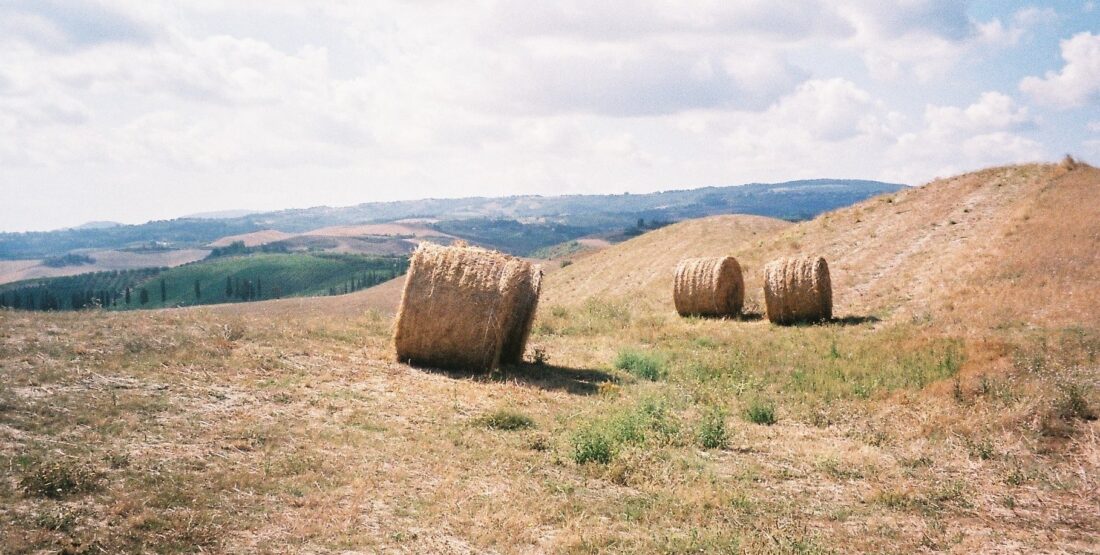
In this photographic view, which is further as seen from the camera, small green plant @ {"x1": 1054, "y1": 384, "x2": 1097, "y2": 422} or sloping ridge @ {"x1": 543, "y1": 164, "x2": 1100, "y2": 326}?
sloping ridge @ {"x1": 543, "y1": 164, "x2": 1100, "y2": 326}

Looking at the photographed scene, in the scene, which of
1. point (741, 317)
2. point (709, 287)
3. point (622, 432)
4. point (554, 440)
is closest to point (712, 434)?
point (622, 432)

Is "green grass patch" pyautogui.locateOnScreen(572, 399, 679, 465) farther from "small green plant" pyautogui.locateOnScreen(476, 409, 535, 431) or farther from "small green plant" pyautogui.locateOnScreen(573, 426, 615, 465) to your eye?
"small green plant" pyautogui.locateOnScreen(476, 409, 535, 431)

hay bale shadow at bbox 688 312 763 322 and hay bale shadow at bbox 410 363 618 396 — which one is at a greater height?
hay bale shadow at bbox 410 363 618 396

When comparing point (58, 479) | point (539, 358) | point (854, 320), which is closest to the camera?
point (58, 479)

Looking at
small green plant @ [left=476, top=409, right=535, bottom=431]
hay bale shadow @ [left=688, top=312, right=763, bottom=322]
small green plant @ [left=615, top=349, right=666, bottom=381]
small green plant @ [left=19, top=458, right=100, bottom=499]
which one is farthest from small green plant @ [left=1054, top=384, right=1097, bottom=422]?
hay bale shadow @ [left=688, top=312, right=763, bottom=322]

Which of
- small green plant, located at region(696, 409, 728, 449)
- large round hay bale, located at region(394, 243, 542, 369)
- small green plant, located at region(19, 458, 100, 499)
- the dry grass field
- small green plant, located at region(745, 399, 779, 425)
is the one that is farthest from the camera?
large round hay bale, located at region(394, 243, 542, 369)

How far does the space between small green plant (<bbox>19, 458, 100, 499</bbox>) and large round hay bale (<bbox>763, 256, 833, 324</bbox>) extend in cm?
2108

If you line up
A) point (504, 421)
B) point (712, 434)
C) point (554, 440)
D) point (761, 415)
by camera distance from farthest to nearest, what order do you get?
point (761, 415) → point (504, 421) → point (712, 434) → point (554, 440)

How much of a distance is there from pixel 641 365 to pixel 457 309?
4713 mm

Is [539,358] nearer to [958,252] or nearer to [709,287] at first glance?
[709,287]

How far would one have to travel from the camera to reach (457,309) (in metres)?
16.0

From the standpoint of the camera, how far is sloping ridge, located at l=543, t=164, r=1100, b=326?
71.2ft

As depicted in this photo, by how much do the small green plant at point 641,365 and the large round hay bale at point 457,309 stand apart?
3105 mm

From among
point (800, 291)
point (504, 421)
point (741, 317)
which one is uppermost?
point (800, 291)
